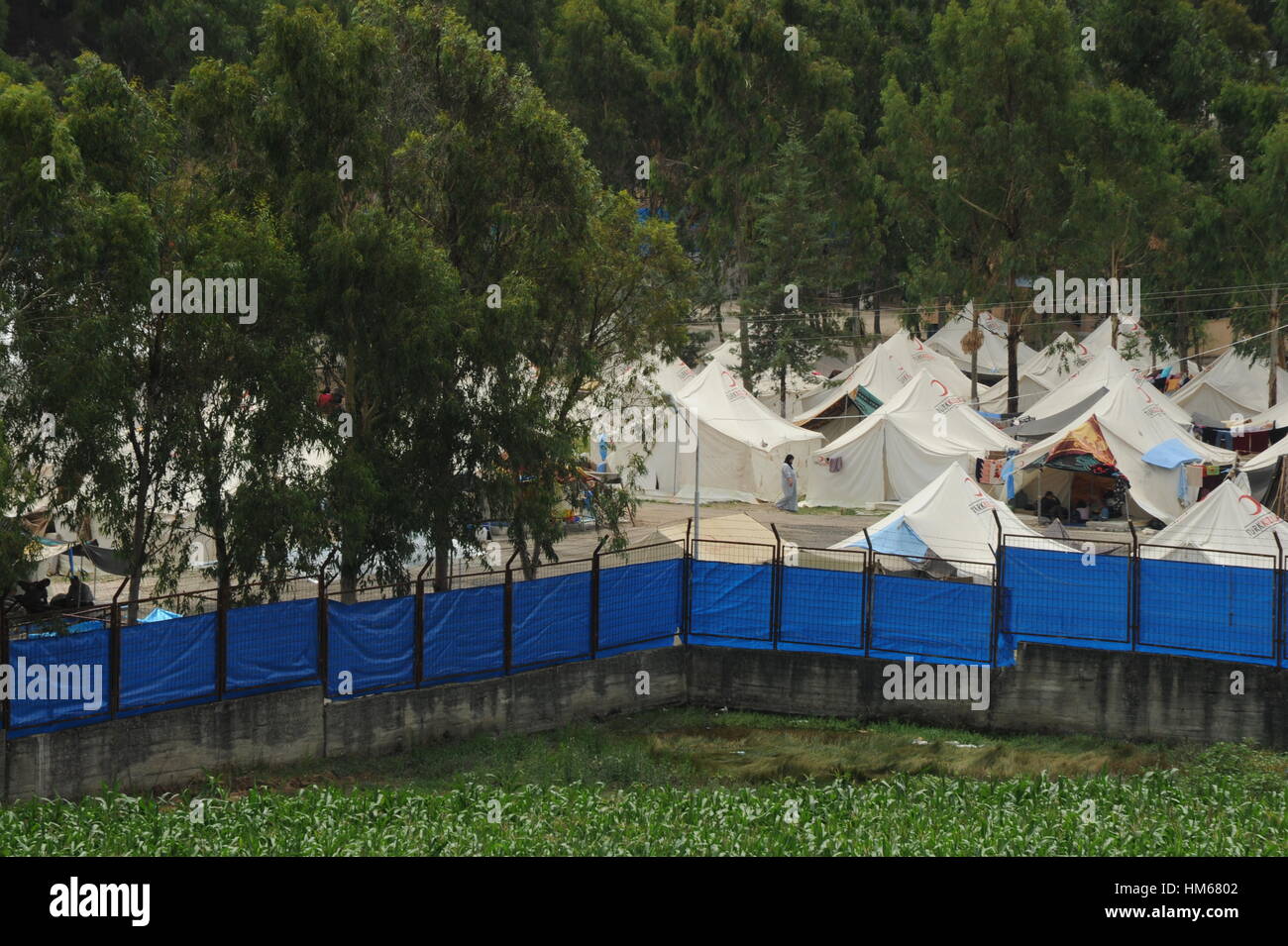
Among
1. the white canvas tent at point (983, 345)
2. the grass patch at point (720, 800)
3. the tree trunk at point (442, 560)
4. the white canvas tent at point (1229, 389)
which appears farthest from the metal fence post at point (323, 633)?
the white canvas tent at point (983, 345)

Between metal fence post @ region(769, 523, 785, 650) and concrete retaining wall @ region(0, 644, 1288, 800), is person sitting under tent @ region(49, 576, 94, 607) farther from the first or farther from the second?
metal fence post @ region(769, 523, 785, 650)

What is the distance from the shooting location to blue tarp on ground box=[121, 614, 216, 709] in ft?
57.3

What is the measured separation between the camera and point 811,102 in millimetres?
57062

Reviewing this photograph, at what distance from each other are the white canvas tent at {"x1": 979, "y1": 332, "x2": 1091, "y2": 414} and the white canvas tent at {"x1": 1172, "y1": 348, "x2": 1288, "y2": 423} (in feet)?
12.3

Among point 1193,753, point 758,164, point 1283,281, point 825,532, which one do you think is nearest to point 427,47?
point 1193,753

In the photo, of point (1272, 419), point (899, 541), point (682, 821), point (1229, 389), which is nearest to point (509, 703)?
point (682, 821)

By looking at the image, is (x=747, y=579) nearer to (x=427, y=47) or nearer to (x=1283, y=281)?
(x=427, y=47)

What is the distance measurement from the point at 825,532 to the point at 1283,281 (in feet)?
57.7

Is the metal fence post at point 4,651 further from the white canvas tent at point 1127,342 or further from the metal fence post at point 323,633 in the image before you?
the white canvas tent at point 1127,342

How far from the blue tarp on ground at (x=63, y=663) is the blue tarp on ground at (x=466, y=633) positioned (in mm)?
4246

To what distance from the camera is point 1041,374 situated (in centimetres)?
5272

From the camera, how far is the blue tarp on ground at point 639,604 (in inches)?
858

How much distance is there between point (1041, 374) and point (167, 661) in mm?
39802

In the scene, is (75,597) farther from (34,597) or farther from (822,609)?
(822,609)
